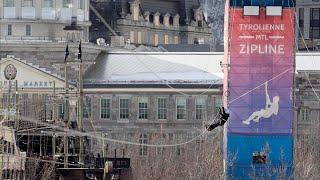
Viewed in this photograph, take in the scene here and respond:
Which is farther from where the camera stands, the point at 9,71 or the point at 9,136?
the point at 9,71

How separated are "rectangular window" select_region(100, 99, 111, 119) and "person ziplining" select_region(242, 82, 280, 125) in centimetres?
4069

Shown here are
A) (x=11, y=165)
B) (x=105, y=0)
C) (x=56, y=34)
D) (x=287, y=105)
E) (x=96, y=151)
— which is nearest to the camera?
(x=11, y=165)

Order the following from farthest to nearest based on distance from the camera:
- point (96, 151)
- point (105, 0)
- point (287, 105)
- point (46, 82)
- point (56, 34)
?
point (105, 0) < point (56, 34) < point (46, 82) < point (96, 151) < point (287, 105)

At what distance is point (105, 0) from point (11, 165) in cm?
10227

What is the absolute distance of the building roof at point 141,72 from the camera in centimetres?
15425

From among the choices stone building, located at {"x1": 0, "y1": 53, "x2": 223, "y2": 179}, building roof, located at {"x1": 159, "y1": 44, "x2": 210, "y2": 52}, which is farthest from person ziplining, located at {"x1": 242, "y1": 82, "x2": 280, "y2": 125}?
building roof, located at {"x1": 159, "y1": 44, "x2": 210, "y2": 52}

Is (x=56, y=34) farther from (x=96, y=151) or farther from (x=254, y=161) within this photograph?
(x=254, y=161)

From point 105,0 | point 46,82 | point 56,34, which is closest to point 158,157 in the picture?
point 46,82

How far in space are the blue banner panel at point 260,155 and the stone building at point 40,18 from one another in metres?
53.5

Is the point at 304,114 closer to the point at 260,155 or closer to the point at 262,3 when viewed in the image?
the point at 262,3

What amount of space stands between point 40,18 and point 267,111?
59.1 meters

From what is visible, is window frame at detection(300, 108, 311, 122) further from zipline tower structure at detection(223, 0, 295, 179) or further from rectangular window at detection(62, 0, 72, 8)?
zipline tower structure at detection(223, 0, 295, 179)

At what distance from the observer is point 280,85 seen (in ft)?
374

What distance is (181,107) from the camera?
509 ft
